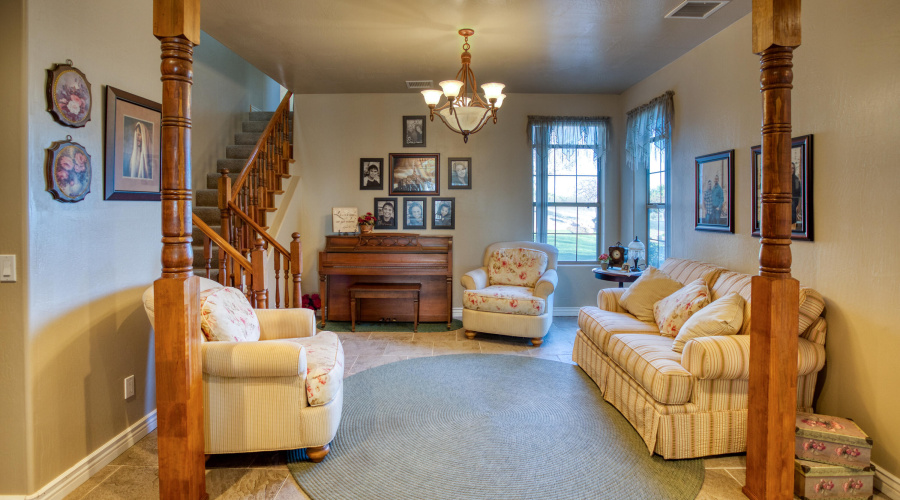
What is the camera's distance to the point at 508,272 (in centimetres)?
550

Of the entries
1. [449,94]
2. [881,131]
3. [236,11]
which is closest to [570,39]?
[449,94]

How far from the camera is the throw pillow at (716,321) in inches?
106

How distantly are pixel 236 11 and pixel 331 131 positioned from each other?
8.20ft

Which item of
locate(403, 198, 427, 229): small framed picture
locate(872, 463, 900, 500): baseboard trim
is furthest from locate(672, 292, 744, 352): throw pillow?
locate(403, 198, 427, 229): small framed picture

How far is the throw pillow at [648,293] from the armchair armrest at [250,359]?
8.52 feet

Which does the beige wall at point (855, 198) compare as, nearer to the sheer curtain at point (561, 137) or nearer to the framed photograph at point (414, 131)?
the sheer curtain at point (561, 137)

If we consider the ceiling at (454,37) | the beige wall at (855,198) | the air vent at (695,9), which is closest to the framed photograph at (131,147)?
the ceiling at (454,37)

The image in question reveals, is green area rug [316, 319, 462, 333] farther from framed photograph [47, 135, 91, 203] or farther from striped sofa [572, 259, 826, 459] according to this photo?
framed photograph [47, 135, 91, 203]

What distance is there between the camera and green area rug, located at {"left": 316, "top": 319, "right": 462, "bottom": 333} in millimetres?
5418

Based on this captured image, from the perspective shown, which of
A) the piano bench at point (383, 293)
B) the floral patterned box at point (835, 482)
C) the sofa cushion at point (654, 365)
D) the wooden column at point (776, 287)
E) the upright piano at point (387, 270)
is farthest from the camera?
the upright piano at point (387, 270)

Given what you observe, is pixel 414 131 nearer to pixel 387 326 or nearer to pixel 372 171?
pixel 372 171

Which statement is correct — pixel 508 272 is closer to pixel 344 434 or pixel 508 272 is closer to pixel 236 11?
pixel 344 434

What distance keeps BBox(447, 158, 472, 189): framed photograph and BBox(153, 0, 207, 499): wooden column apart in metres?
4.08

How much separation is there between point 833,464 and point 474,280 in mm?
3316
